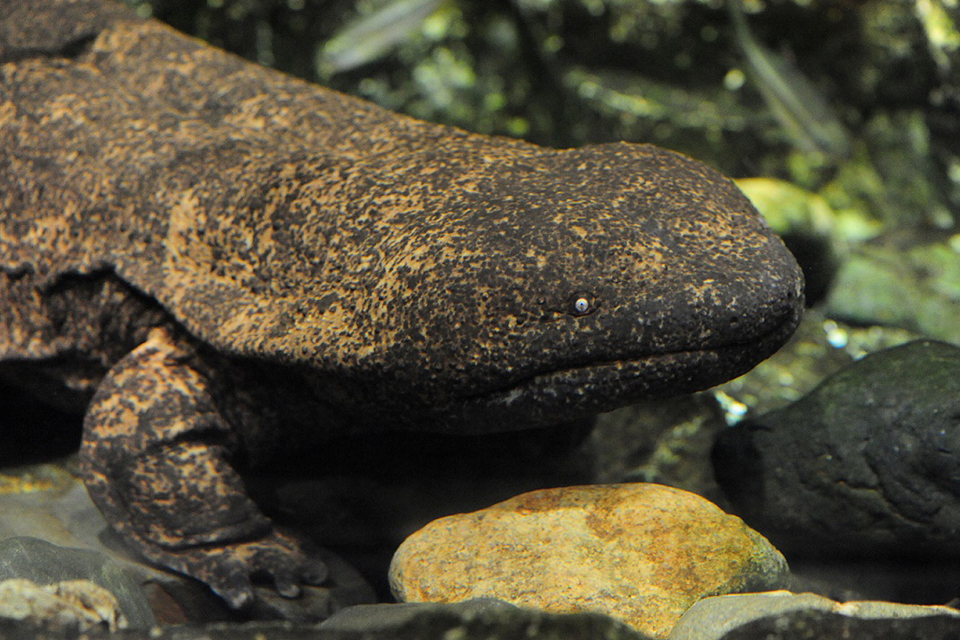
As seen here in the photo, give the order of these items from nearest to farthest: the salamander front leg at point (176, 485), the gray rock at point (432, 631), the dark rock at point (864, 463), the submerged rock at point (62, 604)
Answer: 1. the gray rock at point (432, 631)
2. the submerged rock at point (62, 604)
3. the dark rock at point (864, 463)
4. the salamander front leg at point (176, 485)

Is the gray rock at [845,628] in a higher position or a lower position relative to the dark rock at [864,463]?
higher

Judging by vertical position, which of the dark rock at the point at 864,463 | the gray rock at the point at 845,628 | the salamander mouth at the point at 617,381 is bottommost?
the dark rock at the point at 864,463

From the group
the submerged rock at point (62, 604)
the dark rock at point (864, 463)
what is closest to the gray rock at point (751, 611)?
the dark rock at point (864, 463)

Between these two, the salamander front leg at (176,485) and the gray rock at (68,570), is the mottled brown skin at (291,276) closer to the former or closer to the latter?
the salamander front leg at (176,485)

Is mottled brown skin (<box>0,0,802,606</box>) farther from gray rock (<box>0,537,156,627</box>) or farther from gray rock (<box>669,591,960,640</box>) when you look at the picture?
gray rock (<box>669,591,960,640</box>)

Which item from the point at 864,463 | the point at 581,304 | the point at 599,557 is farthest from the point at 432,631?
the point at 864,463

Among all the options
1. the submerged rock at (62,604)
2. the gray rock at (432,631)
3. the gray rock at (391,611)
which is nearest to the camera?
the gray rock at (432,631)

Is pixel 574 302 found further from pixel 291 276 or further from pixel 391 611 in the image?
→ pixel 291 276

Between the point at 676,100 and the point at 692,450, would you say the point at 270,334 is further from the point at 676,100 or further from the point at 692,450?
the point at 676,100
